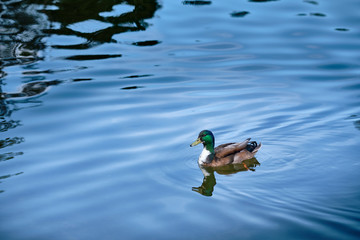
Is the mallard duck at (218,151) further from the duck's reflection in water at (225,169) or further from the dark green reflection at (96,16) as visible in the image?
the dark green reflection at (96,16)

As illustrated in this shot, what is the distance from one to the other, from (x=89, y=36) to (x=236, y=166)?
5.68m

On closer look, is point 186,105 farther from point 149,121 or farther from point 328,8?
point 328,8

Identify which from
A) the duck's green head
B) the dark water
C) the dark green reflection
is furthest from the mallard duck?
the dark green reflection

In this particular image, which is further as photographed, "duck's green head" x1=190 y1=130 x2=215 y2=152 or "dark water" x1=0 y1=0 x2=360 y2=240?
"duck's green head" x1=190 y1=130 x2=215 y2=152

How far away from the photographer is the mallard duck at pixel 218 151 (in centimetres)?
747

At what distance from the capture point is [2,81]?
1009cm

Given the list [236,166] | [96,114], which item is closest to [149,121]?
[96,114]

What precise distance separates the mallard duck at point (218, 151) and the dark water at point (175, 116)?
19cm

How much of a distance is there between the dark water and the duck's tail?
175mm

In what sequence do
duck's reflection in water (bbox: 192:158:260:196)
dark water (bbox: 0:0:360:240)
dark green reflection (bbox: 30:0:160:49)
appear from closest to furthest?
dark water (bbox: 0:0:360:240) < duck's reflection in water (bbox: 192:158:260:196) < dark green reflection (bbox: 30:0:160:49)

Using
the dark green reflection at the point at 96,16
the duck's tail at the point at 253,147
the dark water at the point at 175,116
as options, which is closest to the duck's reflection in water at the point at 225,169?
the dark water at the point at 175,116

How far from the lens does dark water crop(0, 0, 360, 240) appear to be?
5.74m

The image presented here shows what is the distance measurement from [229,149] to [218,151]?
162 mm

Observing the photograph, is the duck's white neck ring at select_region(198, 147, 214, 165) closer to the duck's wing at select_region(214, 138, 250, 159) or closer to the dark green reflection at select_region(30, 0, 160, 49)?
the duck's wing at select_region(214, 138, 250, 159)
